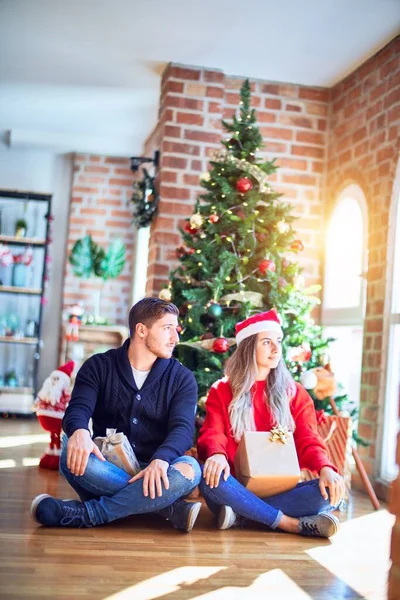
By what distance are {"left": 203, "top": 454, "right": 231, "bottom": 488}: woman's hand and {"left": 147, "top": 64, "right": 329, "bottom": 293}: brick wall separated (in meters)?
2.36

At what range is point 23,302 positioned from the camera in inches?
328

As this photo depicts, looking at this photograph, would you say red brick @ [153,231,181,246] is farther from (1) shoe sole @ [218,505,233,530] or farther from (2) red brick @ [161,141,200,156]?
(1) shoe sole @ [218,505,233,530]

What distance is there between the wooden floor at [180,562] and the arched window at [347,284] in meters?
1.80

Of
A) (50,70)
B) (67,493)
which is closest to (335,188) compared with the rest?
(50,70)

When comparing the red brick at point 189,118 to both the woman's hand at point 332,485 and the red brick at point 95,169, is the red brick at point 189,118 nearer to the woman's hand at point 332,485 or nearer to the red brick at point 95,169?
the woman's hand at point 332,485

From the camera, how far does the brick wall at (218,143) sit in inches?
215

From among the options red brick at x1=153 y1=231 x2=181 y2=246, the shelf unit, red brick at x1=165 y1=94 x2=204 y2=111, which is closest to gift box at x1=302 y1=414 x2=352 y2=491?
red brick at x1=153 y1=231 x2=181 y2=246

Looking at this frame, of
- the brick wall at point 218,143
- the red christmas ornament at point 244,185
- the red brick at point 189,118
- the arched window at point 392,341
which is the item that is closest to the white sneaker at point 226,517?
the arched window at point 392,341

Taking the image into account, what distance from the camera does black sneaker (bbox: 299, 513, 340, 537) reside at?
10.5ft

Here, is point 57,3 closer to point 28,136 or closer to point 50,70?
point 50,70

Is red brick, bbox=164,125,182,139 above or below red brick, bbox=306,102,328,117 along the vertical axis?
below

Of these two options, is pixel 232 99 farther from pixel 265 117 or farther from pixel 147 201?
pixel 147 201

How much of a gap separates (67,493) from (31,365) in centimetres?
463

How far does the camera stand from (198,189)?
18.1 ft
